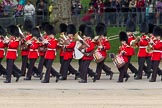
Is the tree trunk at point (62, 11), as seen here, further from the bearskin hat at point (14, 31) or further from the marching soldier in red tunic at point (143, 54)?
the bearskin hat at point (14, 31)

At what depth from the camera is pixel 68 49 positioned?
2183cm

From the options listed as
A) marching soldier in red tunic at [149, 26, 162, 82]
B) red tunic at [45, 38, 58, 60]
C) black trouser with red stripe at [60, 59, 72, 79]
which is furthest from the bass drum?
marching soldier in red tunic at [149, 26, 162, 82]

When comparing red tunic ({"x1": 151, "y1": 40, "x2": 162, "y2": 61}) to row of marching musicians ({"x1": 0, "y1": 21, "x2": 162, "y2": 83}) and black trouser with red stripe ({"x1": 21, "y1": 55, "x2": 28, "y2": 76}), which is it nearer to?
row of marching musicians ({"x1": 0, "y1": 21, "x2": 162, "y2": 83})

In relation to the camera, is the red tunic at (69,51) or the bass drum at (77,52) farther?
the red tunic at (69,51)

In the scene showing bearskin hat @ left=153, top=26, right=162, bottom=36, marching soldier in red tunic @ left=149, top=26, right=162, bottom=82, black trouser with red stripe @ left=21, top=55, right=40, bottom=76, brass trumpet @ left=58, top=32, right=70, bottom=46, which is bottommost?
black trouser with red stripe @ left=21, top=55, right=40, bottom=76

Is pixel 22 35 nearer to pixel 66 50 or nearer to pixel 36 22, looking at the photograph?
pixel 66 50

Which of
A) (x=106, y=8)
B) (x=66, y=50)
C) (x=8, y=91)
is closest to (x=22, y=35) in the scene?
(x=66, y=50)

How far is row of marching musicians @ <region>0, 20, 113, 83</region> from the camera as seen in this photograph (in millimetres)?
21266

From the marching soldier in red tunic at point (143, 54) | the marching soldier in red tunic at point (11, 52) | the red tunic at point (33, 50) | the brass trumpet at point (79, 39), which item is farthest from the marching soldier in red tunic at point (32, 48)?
the marching soldier in red tunic at point (143, 54)

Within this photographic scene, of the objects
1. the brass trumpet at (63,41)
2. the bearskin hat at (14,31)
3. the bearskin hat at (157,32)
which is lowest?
the brass trumpet at (63,41)

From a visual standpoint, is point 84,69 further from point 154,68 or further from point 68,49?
point 154,68

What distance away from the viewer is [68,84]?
20.9 meters

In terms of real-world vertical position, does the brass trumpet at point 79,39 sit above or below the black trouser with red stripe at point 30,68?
above

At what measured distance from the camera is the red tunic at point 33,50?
71.8 ft
